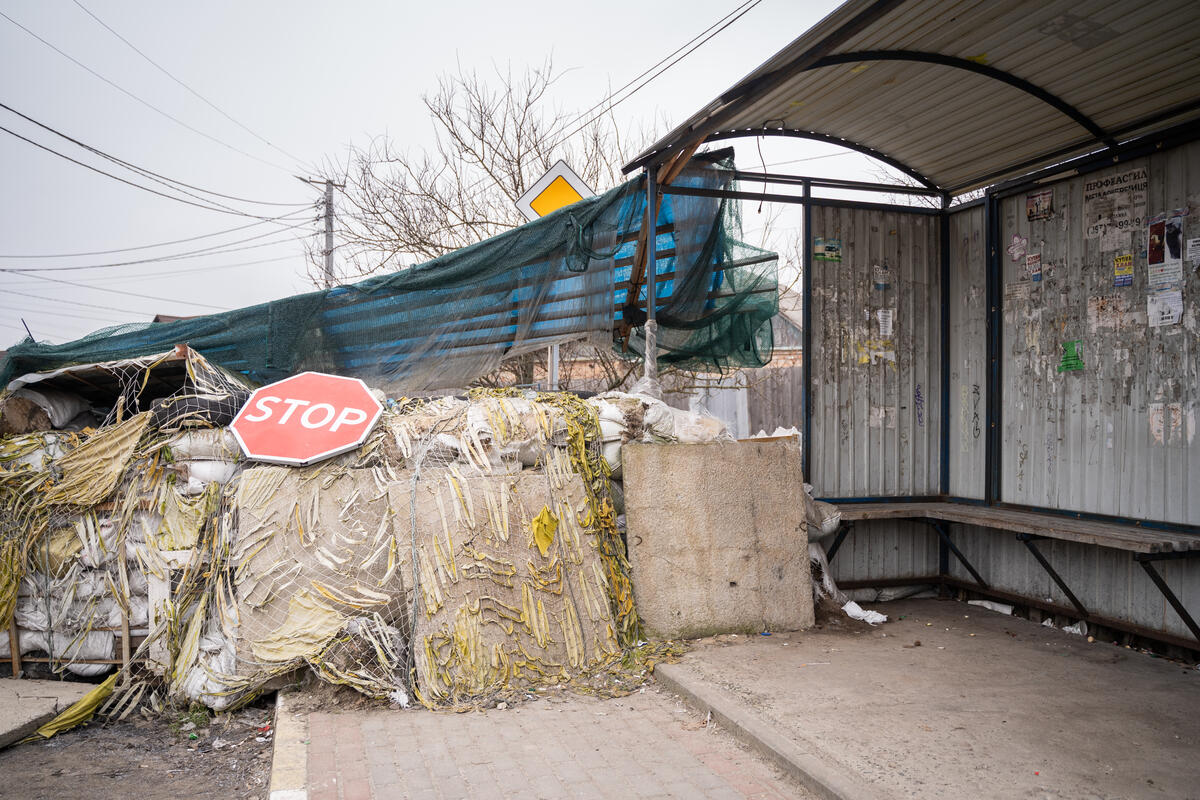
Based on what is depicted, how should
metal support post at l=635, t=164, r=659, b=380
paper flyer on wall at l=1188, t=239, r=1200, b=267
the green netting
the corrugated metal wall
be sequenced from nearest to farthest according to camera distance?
paper flyer on wall at l=1188, t=239, r=1200, b=267 → metal support post at l=635, t=164, r=659, b=380 → the green netting → the corrugated metal wall

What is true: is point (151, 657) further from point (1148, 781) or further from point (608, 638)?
point (1148, 781)

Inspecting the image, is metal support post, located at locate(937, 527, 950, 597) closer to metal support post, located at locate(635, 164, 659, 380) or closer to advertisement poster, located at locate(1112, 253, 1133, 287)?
advertisement poster, located at locate(1112, 253, 1133, 287)

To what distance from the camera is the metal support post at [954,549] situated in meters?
6.46

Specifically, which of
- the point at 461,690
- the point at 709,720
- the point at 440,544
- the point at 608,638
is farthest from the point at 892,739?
the point at 440,544

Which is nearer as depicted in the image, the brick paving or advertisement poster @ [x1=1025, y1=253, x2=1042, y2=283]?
the brick paving

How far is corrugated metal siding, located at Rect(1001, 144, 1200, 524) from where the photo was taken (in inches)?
200

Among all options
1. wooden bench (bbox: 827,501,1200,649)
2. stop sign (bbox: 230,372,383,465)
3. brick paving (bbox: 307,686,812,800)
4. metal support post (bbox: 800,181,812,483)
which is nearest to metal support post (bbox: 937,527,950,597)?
wooden bench (bbox: 827,501,1200,649)

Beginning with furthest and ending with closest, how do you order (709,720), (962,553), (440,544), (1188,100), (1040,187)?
(962,553), (1040,187), (1188,100), (440,544), (709,720)

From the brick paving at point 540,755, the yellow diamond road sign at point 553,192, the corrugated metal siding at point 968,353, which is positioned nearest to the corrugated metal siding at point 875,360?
the corrugated metal siding at point 968,353

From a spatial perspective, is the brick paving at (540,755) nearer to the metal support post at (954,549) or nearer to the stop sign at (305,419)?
the stop sign at (305,419)

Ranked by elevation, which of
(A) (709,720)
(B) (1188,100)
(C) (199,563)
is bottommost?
(A) (709,720)

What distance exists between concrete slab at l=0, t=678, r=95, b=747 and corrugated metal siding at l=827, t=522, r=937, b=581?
5410 millimetres

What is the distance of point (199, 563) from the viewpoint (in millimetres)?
5117

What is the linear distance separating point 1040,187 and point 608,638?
454 cm
